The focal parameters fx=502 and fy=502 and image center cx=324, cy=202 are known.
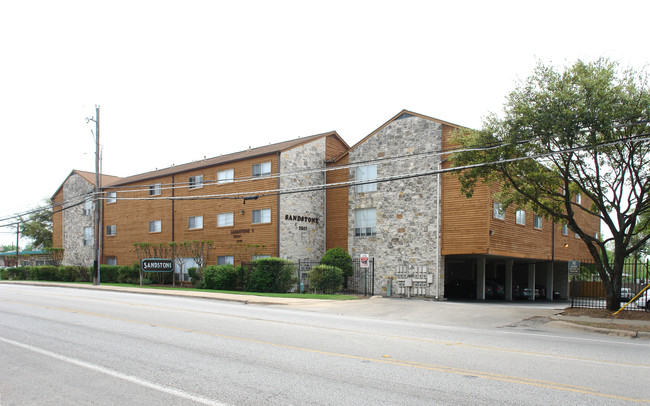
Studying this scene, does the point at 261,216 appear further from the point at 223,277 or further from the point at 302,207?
the point at 223,277

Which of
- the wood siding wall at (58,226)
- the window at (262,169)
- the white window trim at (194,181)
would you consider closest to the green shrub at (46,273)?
the wood siding wall at (58,226)

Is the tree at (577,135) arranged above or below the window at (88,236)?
above

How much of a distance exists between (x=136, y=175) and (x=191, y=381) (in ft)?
139

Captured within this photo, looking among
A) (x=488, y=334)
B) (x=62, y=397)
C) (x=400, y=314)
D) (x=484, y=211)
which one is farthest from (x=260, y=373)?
(x=484, y=211)

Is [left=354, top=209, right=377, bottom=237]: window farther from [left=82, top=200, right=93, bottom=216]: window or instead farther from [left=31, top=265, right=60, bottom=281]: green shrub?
[left=31, top=265, right=60, bottom=281]: green shrub

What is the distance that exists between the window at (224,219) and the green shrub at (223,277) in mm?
4710

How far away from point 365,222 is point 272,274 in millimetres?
6706

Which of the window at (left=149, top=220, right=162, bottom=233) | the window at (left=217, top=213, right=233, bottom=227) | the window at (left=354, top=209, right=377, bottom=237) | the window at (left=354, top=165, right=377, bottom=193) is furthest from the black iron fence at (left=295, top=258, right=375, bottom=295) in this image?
the window at (left=149, top=220, right=162, bottom=233)

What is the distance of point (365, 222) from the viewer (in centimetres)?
3078

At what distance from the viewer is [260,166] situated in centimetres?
3272

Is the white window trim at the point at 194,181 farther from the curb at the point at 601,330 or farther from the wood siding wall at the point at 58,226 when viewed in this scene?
the curb at the point at 601,330

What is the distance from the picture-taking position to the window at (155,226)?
39.6m

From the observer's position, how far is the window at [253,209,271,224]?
3183 cm

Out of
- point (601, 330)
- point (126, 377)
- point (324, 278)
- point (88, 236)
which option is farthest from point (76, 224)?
point (601, 330)
